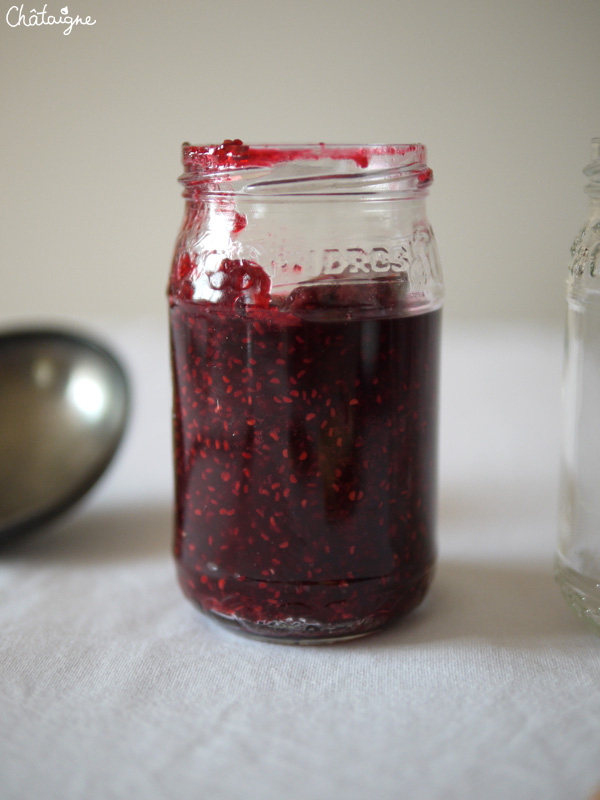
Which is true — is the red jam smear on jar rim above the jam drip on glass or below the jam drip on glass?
above

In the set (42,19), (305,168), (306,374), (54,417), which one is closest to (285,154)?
(305,168)

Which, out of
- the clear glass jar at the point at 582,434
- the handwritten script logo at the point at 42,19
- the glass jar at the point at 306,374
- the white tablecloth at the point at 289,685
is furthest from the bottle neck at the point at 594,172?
the handwritten script logo at the point at 42,19

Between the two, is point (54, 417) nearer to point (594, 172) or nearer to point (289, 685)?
point (289, 685)

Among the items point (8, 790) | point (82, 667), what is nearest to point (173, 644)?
point (82, 667)

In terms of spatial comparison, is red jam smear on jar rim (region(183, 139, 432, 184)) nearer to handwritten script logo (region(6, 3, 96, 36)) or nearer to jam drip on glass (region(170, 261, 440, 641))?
jam drip on glass (region(170, 261, 440, 641))

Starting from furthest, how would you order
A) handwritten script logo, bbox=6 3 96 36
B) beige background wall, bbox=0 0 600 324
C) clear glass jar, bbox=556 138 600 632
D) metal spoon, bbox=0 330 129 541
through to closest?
beige background wall, bbox=0 0 600 324
handwritten script logo, bbox=6 3 96 36
metal spoon, bbox=0 330 129 541
clear glass jar, bbox=556 138 600 632

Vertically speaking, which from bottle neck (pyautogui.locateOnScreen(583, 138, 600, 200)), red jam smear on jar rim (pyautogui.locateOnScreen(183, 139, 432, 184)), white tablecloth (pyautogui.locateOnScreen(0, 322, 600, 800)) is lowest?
white tablecloth (pyautogui.locateOnScreen(0, 322, 600, 800))

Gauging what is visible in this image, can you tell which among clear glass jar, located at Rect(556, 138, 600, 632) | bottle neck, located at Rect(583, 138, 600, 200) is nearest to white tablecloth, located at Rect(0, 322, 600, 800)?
clear glass jar, located at Rect(556, 138, 600, 632)
